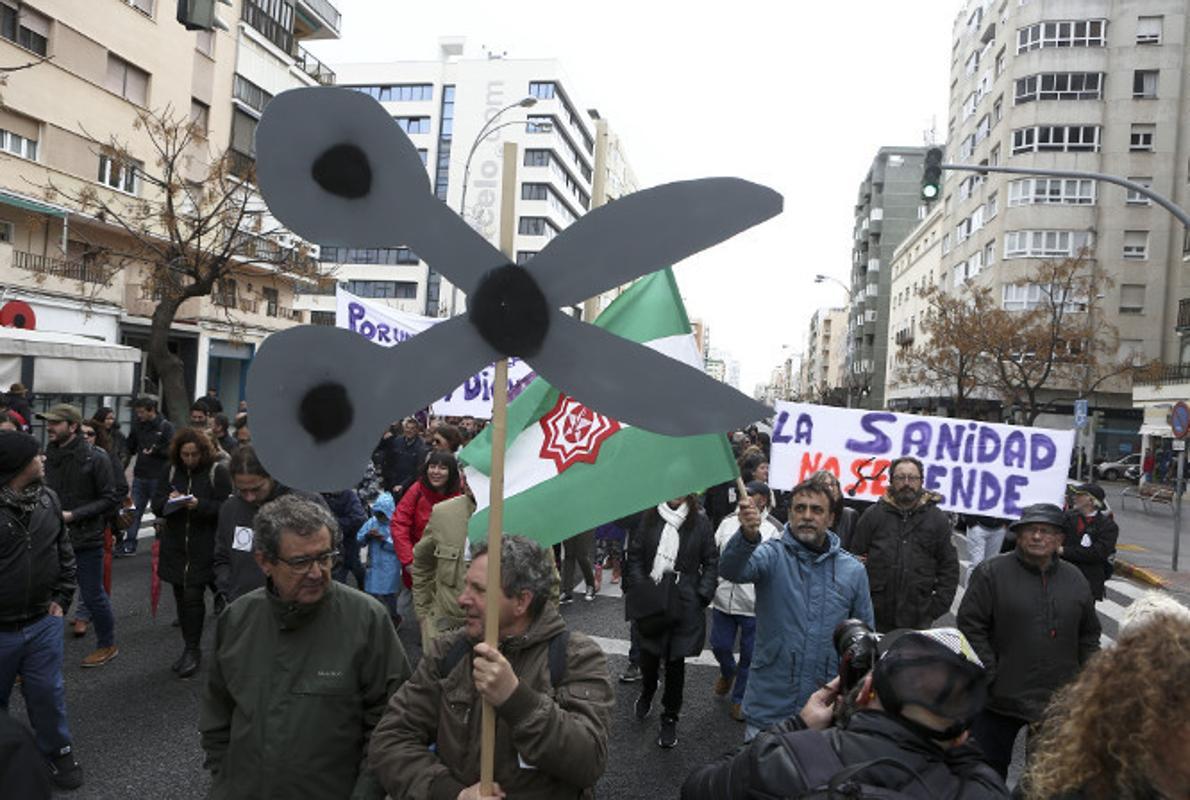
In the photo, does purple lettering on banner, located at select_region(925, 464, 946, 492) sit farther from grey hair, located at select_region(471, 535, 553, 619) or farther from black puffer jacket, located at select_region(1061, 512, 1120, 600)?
grey hair, located at select_region(471, 535, 553, 619)

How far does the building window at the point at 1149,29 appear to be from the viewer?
1677 inches

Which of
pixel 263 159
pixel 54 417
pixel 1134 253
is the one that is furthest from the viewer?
pixel 1134 253

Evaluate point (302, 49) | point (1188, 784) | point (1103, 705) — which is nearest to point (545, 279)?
point (1103, 705)

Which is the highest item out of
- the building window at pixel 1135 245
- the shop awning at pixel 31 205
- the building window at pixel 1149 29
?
the building window at pixel 1149 29

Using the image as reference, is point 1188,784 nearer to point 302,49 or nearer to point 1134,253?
point 302,49

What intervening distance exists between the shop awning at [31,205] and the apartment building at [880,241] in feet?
210

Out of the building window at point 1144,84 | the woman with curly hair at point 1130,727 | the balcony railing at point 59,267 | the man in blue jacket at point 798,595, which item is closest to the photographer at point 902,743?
the woman with curly hair at point 1130,727

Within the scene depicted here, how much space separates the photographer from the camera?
5.51 ft

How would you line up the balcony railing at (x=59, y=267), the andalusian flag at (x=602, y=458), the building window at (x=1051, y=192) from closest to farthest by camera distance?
the andalusian flag at (x=602, y=458)
the balcony railing at (x=59, y=267)
the building window at (x=1051, y=192)

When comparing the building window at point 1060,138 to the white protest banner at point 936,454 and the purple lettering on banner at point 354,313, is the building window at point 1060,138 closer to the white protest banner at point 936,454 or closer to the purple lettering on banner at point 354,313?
the white protest banner at point 936,454

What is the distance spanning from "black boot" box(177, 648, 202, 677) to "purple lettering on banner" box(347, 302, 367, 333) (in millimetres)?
4221

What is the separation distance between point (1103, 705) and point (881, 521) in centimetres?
376

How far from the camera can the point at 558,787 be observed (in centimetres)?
237

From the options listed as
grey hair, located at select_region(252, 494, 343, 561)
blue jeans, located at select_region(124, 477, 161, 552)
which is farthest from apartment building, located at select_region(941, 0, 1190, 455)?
grey hair, located at select_region(252, 494, 343, 561)
